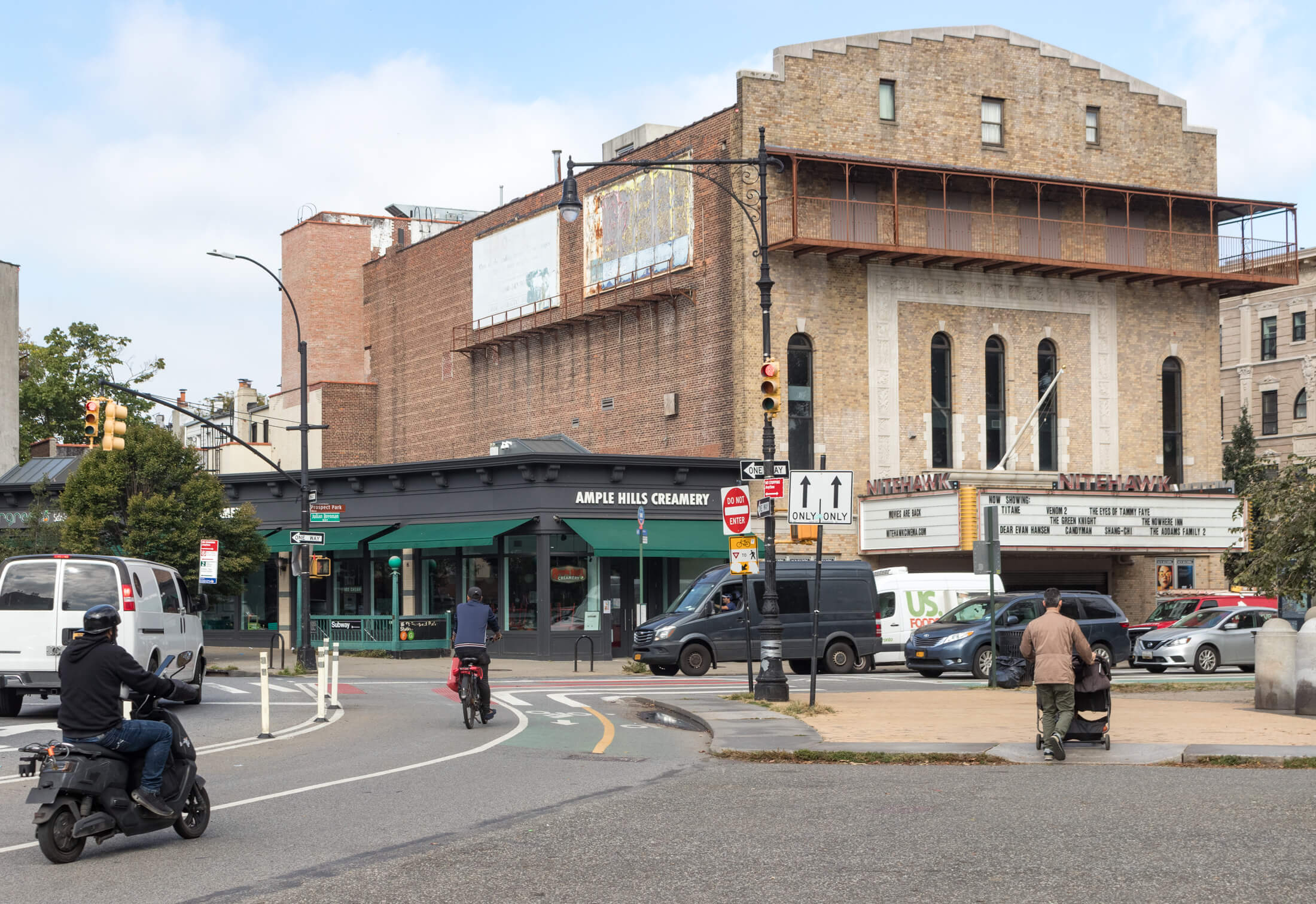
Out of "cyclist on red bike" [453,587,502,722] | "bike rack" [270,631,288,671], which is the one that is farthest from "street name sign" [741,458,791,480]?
"bike rack" [270,631,288,671]

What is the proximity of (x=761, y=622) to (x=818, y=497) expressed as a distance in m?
10.4

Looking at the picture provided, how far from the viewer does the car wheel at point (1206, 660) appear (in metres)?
31.8

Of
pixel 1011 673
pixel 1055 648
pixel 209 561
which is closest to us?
pixel 1055 648

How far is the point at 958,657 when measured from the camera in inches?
1129

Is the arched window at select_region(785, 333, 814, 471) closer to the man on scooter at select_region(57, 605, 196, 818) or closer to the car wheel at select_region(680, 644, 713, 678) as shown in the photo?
the car wheel at select_region(680, 644, 713, 678)

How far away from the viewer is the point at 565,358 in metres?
47.3

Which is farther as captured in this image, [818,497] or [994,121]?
[994,121]

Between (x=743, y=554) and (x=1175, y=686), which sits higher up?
(x=743, y=554)

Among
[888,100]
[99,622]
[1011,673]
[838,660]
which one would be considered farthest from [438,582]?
[99,622]

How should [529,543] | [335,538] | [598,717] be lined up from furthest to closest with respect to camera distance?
[335,538] → [529,543] → [598,717]

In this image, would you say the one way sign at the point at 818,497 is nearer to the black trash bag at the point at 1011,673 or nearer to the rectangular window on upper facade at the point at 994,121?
the black trash bag at the point at 1011,673

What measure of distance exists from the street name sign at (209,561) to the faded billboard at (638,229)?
1570cm

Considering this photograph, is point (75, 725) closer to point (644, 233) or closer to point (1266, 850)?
point (1266, 850)

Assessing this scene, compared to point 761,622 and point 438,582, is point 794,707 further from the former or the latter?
point 438,582
